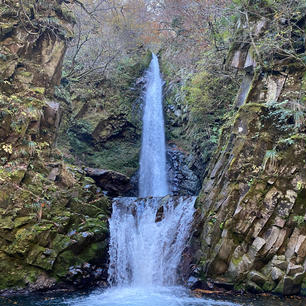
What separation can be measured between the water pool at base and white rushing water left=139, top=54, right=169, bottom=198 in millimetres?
7680

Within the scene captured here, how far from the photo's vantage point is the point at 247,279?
24.3 feet

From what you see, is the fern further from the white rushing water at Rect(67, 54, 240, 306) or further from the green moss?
the white rushing water at Rect(67, 54, 240, 306)

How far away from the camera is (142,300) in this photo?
23.5 feet

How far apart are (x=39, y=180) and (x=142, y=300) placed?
4.84 meters

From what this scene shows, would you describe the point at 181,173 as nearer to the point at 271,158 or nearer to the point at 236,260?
the point at 271,158

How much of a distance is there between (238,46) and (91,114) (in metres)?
9.31

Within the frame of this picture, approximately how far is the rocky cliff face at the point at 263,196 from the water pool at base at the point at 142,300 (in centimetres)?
47

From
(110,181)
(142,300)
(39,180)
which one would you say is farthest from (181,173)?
(142,300)

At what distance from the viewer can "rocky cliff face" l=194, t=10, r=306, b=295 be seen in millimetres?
7395

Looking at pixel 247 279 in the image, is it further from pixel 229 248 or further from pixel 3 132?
pixel 3 132

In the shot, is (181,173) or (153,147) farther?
(153,147)

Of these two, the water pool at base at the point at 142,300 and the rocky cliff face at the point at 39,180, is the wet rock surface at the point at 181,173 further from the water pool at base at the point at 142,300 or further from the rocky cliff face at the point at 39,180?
the water pool at base at the point at 142,300

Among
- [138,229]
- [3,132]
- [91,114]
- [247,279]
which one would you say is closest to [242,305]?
[247,279]

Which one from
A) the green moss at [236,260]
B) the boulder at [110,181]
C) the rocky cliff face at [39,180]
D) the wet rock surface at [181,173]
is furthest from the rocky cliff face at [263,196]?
the boulder at [110,181]
